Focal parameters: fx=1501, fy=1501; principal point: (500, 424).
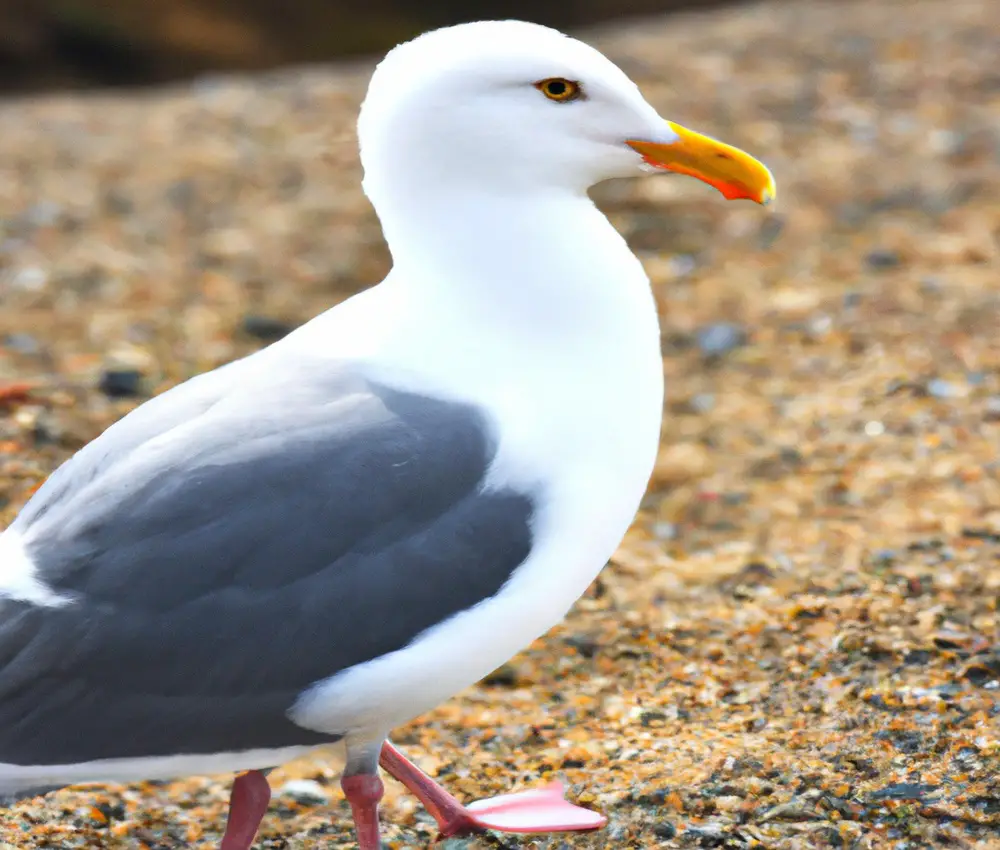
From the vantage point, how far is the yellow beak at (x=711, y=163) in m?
2.85

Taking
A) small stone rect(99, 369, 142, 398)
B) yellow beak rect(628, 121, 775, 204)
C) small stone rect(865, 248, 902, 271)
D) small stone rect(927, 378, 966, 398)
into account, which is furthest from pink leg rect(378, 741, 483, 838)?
small stone rect(865, 248, 902, 271)

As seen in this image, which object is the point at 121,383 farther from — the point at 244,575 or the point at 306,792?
the point at 244,575

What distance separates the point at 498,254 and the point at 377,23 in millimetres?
9133

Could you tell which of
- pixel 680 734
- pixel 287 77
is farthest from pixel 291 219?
pixel 680 734

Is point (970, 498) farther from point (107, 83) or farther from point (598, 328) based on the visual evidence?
point (107, 83)

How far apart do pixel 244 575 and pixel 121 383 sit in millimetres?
2898

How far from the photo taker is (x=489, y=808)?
10.5ft

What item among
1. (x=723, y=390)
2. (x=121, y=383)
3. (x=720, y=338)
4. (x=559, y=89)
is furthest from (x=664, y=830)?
(x=720, y=338)

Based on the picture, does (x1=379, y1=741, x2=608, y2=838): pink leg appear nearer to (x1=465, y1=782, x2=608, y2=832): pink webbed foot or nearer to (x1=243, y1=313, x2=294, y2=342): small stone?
(x1=465, y1=782, x2=608, y2=832): pink webbed foot

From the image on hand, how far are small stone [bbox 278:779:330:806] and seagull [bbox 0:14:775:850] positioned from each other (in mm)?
530

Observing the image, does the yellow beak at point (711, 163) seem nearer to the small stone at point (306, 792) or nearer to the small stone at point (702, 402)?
the small stone at point (306, 792)

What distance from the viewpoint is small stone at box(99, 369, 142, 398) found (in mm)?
5227

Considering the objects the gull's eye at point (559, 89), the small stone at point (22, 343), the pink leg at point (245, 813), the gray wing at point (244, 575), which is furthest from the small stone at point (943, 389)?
the small stone at point (22, 343)

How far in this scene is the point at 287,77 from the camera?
9.37 m
